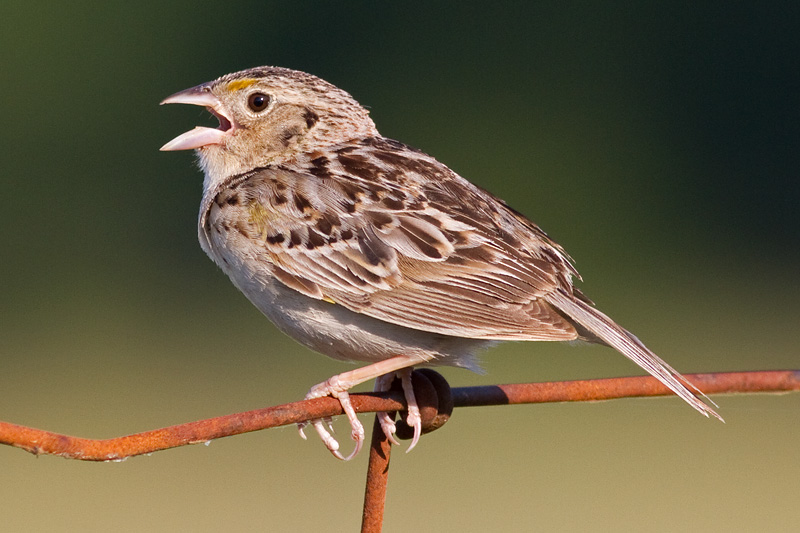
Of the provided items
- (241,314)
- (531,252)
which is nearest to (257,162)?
(531,252)

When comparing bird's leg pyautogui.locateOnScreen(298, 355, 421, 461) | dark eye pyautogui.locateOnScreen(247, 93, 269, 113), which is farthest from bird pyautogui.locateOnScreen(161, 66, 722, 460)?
dark eye pyautogui.locateOnScreen(247, 93, 269, 113)

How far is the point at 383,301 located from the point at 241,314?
793 centimetres

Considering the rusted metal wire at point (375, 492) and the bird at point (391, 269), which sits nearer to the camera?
the rusted metal wire at point (375, 492)

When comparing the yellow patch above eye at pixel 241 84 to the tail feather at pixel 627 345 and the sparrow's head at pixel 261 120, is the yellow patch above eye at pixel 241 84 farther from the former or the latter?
the tail feather at pixel 627 345

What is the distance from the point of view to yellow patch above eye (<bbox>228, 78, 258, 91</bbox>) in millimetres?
4852

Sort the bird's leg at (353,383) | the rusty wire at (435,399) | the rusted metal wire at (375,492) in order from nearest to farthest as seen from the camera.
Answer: the rusty wire at (435,399)
the rusted metal wire at (375,492)
the bird's leg at (353,383)

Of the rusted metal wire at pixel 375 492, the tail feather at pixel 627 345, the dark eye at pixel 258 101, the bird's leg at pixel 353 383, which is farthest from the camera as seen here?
the dark eye at pixel 258 101

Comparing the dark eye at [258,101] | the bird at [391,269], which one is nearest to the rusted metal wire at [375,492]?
the bird at [391,269]

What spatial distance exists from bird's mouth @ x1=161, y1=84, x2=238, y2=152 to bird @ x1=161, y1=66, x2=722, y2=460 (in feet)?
1.06

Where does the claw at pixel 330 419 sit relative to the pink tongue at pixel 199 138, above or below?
below

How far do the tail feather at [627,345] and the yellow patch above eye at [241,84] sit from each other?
152 cm

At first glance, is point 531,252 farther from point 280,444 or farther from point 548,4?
point 548,4

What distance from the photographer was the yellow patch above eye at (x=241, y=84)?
4852 mm

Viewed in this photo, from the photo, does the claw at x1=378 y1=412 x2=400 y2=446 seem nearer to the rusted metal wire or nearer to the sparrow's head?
the rusted metal wire
